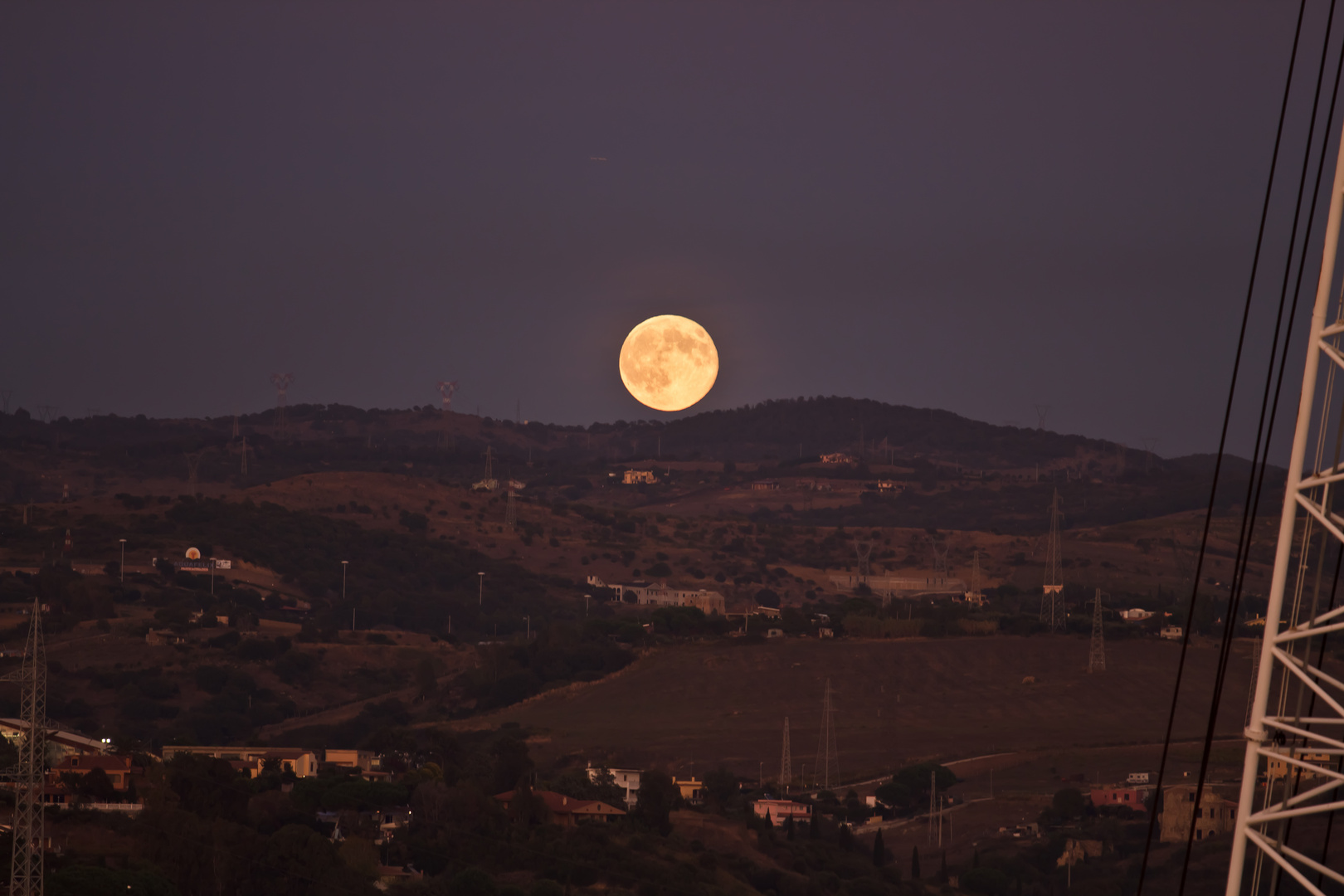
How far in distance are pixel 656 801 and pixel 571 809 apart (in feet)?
8.08

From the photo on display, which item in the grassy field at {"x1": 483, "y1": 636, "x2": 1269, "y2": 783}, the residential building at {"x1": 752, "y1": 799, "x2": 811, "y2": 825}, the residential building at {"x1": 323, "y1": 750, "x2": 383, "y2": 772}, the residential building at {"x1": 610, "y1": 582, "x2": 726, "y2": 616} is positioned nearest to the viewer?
the residential building at {"x1": 752, "y1": 799, "x2": 811, "y2": 825}

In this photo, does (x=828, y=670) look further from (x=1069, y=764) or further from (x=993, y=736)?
(x=1069, y=764)

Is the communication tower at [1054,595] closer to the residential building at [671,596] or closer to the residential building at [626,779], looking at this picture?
the residential building at [671,596]

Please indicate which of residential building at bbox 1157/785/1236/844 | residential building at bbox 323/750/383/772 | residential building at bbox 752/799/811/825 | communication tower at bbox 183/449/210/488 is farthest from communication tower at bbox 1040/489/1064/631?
communication tower at bbox 183/449/210/488

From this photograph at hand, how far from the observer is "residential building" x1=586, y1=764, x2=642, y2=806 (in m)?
50.5

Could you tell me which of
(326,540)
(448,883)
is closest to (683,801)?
(448,883)

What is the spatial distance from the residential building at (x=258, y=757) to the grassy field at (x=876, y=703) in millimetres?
10421

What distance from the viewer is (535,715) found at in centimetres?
7094

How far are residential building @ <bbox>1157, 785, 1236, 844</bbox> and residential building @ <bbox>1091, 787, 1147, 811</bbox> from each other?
9.89 ft

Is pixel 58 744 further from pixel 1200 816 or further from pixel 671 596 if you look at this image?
pixel 671 596

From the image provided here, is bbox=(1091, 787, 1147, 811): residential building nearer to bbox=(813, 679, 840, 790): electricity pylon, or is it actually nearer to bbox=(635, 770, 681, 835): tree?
bbox=(813, 679, 840, 790): electricity pylon

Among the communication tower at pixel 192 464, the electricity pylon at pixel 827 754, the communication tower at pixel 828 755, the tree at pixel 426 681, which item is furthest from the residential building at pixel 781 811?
the communication tower at pixel 192 464

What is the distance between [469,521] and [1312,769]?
131444 mm

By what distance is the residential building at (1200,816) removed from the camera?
1698 inches
